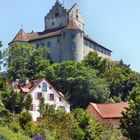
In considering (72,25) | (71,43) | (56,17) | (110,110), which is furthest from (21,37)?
(110,110)

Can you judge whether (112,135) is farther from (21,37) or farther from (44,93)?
(21,37)

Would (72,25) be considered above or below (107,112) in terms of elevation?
above

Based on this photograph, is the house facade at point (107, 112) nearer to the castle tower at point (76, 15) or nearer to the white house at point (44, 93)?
the white house at point (44, 93)

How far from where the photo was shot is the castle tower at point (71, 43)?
372 feet

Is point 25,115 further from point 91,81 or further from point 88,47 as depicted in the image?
point 88,47

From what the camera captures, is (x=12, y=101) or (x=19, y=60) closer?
(x=12, y=101)

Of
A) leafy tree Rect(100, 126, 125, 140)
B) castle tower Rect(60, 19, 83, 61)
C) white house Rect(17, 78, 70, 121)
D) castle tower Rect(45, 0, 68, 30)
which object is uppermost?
castle tower Rect(45, 0, 68, 30)

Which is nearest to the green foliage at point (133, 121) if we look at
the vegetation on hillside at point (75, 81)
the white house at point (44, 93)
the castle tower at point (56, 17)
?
the vegetation on hillside at point (75, 81)

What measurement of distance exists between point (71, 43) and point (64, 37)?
268cm

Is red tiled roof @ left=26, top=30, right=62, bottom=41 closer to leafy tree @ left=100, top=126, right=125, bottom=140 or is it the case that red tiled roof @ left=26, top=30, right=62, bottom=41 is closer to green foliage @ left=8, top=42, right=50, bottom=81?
green foliage @ left=8, top=42, right=50, bottom=81

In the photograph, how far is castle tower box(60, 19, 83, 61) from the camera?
372ft

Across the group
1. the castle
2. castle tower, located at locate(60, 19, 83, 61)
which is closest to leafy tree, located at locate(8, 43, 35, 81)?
castle tower, located at locate(60, 19, 83, 61)

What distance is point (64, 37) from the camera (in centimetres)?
11625

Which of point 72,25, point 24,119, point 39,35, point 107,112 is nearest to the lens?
point 24,119
